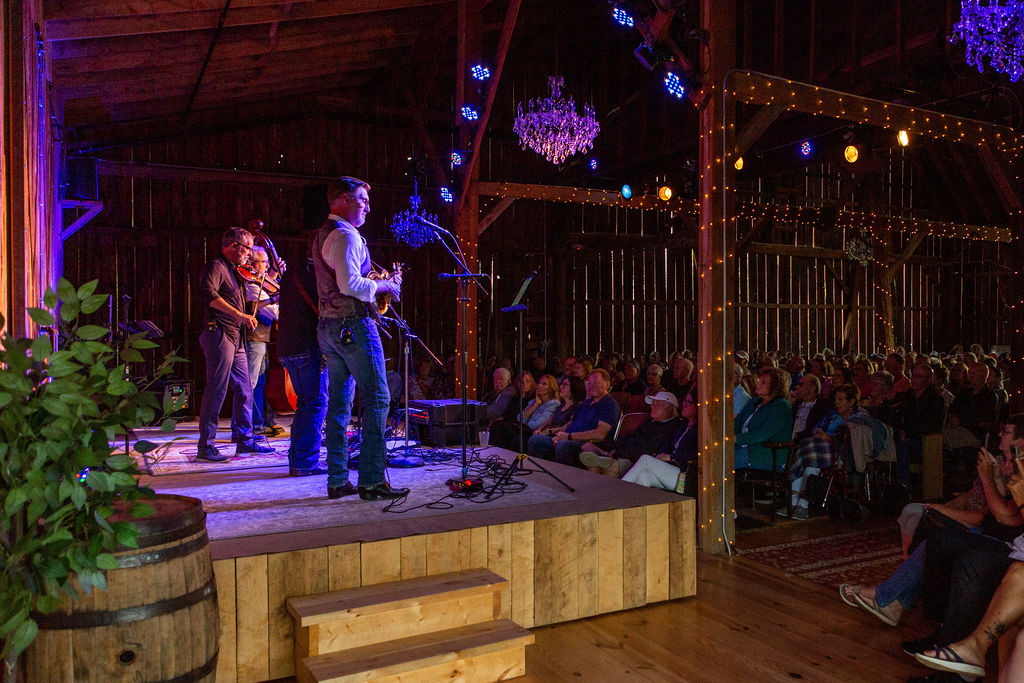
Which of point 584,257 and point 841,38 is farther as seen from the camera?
point 584,257

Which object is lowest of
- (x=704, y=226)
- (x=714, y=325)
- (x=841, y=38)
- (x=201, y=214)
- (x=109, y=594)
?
(x=109, y=594)

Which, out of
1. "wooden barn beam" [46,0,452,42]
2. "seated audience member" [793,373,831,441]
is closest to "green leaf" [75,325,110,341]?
"wooden barn beam" [46,0,452,42]

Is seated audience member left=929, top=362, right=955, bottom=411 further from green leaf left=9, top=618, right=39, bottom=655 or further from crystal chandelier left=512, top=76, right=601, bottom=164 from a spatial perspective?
green leaf left=9, top=618, right=39, bottom=655

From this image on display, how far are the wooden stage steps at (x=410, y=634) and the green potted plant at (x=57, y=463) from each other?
1.09 metres

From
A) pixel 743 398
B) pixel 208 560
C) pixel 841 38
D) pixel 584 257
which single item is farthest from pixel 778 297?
pixel 208 560

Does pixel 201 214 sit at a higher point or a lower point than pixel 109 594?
higher

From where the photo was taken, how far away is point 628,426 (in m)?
5.90

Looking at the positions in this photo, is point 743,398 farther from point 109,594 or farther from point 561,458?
point 109,594

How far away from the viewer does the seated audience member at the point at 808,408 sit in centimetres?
573

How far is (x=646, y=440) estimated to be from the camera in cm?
545

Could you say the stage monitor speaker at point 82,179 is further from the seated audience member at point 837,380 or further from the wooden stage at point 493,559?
the seated audience member at point 837,380

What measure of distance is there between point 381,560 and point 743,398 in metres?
4.01

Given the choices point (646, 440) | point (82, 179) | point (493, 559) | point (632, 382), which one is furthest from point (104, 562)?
point (82, 179)

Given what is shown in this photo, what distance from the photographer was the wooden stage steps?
2621 millimetres
